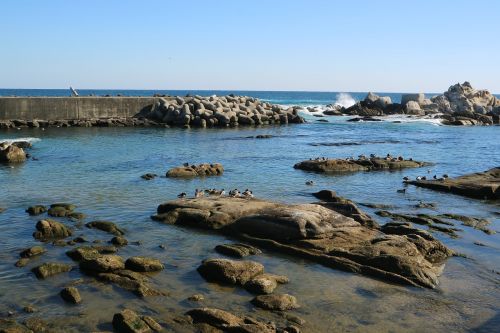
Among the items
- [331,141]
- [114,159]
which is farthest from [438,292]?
[331,141]

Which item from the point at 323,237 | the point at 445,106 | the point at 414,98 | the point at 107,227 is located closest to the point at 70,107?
the point at 107,227

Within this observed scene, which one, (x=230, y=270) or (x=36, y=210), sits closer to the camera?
Result: (x=230, y=270)

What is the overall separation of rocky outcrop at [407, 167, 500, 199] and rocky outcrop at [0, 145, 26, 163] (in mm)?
20551

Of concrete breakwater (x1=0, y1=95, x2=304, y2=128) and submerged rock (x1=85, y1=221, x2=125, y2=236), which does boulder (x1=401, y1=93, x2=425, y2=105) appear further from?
submerged rock (x1=85, y1=221, x2=125, y2=236)

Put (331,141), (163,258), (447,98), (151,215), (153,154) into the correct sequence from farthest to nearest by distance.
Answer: (447,98) < (331,141) < (153,154) < (151,215) < (163,258)

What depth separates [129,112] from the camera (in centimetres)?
5712

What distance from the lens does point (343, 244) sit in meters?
14.4

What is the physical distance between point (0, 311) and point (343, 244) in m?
8.25

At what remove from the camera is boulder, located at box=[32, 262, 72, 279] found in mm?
12258

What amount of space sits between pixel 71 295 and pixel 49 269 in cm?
180

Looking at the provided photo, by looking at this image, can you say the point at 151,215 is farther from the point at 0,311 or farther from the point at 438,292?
the point at 438,292

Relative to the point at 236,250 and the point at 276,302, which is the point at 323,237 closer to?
the point at 236,250

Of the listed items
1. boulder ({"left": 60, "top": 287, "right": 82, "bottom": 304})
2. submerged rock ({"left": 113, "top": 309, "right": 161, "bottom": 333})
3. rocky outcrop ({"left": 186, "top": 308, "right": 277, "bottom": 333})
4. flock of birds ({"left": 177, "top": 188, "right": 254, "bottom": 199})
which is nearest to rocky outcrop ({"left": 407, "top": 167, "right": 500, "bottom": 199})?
flock of birds ({"left": 177, "top": 188, "right": 254, "bottom": 199})

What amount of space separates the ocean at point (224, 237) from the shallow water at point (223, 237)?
1.5 inches
